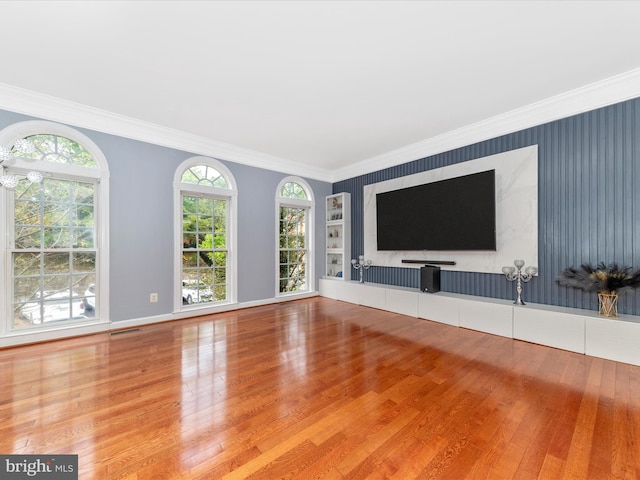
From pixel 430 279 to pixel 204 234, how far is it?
11.8ft

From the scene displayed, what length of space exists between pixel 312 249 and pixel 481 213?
126 inches

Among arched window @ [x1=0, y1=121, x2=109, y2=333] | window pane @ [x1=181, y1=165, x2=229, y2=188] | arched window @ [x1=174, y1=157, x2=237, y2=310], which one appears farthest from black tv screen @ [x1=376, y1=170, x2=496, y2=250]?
arched window @ [x1=0, y1=121, x2=109, y2=333]

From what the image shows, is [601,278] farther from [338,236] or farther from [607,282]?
[338,236]

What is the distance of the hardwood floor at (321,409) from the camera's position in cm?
138

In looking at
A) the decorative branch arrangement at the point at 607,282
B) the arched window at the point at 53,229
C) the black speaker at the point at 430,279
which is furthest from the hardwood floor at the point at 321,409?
the black speaker at the point at 430,279

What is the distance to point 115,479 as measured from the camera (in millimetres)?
1272

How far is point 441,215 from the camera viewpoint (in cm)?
409

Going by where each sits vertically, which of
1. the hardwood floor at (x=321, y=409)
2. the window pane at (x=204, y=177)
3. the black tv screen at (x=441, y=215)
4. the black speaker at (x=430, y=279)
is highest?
the window pane at (x=204, y=177)

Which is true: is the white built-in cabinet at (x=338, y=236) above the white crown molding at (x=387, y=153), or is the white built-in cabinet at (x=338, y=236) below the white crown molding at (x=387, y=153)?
below

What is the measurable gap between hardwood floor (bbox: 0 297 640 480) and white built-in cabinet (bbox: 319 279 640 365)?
0.16 meters

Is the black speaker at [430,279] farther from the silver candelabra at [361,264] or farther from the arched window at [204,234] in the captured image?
the arched window at [204,234]

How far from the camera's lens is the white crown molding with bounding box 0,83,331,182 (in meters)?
2.97

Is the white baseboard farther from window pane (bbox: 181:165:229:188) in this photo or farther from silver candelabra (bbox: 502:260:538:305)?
silver candelabra (bbox: 502:260:538:305)

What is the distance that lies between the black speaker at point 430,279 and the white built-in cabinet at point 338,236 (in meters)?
1.79
